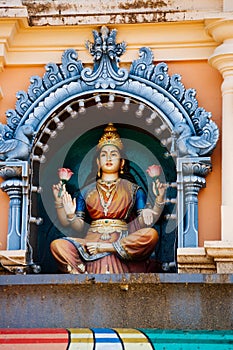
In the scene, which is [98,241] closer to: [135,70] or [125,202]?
[125,202]

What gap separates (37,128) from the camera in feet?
42.2

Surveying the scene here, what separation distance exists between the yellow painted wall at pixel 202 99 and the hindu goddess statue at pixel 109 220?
40cm

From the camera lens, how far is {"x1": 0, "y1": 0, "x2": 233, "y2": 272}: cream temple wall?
12.6 metres

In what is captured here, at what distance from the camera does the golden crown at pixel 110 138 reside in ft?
43.2

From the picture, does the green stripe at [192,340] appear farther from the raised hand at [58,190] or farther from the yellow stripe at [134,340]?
the raised hand at [58,190]

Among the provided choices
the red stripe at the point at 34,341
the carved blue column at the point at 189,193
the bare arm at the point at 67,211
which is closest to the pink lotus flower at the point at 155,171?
the carved blue column at the point at 189,193

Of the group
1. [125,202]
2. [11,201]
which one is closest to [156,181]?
[125,202]

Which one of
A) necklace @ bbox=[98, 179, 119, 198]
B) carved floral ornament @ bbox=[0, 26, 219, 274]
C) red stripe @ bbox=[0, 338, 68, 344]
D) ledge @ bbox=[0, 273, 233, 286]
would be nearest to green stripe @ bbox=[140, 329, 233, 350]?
ledge @ bbox=[0, 273, 233, 286]

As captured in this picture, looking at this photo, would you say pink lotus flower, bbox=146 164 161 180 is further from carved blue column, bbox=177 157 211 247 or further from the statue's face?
carved blue column, bbox=177 157 211 247

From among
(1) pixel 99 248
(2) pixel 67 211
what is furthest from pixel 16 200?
(1) pixel 99 248

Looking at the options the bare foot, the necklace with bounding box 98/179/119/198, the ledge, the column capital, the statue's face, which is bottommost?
the ledge

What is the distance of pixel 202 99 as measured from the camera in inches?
506

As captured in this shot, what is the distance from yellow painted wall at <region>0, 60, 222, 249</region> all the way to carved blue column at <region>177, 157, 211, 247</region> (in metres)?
0.07

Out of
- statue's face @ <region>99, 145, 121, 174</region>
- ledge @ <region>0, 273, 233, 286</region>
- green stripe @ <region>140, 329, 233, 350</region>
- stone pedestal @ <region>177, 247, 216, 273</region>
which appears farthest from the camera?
statue's face @ <region>99, 145, 121, 174</region>
